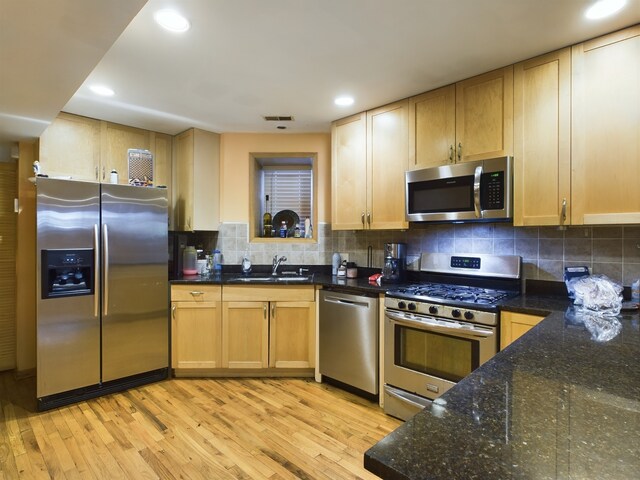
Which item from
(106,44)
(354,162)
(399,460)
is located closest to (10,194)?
(106,44)

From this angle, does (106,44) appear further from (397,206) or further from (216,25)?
(397,206)

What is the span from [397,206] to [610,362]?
6.09 ft

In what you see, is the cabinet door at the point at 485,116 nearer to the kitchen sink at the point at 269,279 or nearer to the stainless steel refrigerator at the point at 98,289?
the kitchen sink at the point at 269,279

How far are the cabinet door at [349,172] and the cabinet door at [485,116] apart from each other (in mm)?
836

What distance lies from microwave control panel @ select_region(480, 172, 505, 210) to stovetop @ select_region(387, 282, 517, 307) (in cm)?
58

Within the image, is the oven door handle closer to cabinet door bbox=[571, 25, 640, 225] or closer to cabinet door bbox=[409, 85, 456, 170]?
cabinet door bbox=[571, 25, 640, 225]

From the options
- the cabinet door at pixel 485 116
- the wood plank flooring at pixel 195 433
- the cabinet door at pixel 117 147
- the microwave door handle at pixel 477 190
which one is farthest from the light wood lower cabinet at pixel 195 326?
the cabinet door at pixel 485 116

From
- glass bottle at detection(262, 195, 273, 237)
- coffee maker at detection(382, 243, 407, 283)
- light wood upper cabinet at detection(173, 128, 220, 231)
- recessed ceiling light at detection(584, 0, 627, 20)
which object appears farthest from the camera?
glass bottle at detection(262, 195, 273, 237)

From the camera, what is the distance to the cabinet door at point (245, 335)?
10.3 ft

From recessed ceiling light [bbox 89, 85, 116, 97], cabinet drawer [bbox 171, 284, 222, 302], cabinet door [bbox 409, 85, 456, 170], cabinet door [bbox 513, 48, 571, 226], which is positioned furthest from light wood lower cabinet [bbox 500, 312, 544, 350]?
recessed ceiling light [bbox 89, 85, 116, 97]

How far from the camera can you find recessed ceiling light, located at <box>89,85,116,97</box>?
8.14 feet

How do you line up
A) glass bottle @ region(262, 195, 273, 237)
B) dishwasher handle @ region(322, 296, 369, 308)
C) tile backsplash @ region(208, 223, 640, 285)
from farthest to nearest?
glass bottle @ region(262, 195, 273, 237), dishwasher handle @ region(322, 296, 369, 308), tile backsplash @ region(208, 223, 640, 285)

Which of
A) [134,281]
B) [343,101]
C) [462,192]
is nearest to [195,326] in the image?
[134,281]

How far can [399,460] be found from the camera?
23.6 inches
